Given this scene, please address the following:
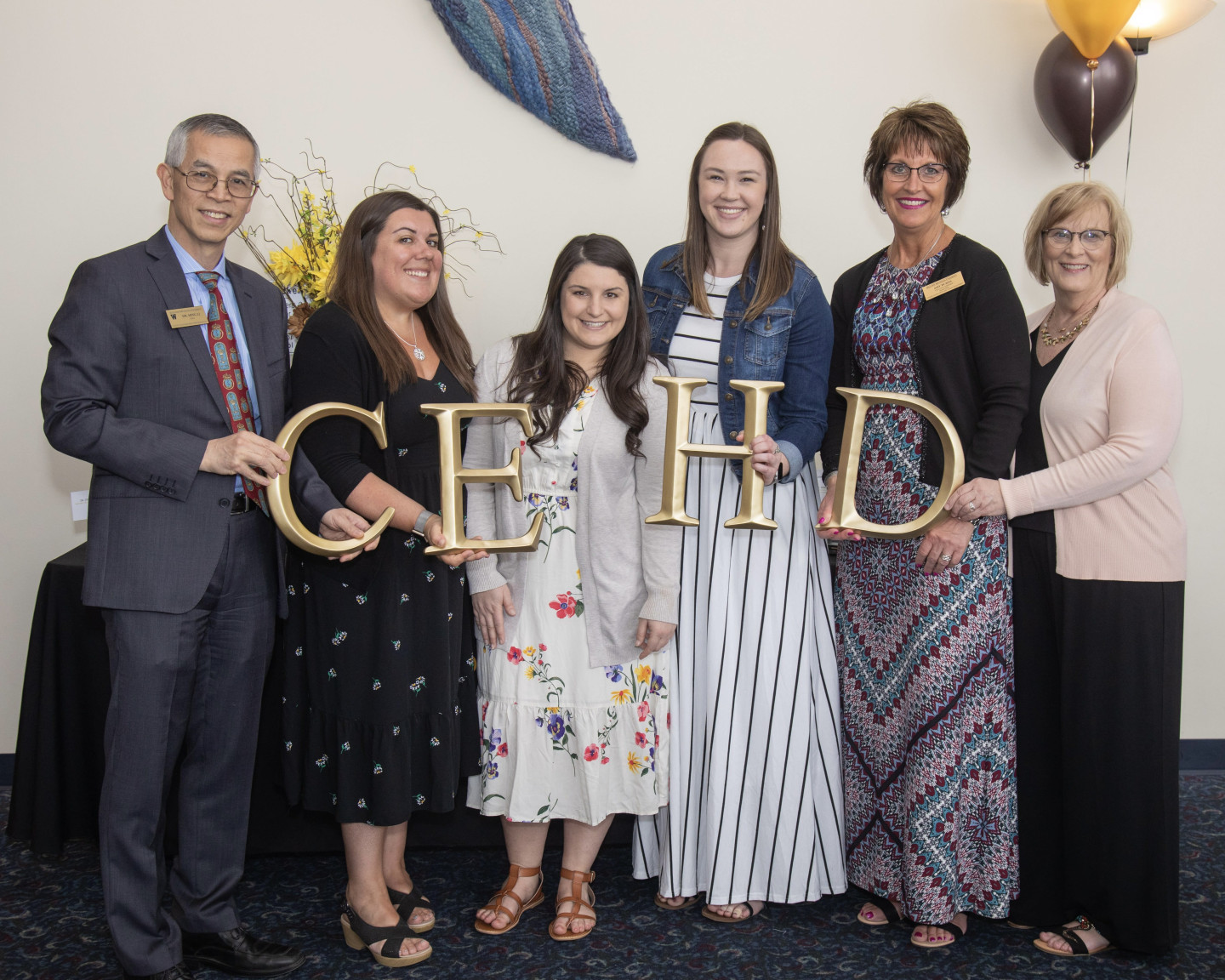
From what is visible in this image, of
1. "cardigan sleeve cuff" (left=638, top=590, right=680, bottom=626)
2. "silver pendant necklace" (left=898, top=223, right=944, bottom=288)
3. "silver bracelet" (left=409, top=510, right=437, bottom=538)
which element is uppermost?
"silver pendant necklace" (left=898, top=223, right=944, bottom=288)

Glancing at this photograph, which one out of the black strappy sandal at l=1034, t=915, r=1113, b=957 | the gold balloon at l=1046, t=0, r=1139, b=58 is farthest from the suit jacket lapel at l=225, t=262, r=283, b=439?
the gold balloon at l=1046, t=0, r=1139, b=58

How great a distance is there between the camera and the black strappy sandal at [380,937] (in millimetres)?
2211

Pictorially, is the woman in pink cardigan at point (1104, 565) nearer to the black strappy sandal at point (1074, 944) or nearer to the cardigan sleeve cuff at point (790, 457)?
the black strappy sandal at point (1074, 944)

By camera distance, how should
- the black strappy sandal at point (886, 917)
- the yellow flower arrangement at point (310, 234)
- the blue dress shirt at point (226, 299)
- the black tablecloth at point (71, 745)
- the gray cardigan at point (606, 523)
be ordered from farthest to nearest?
the yellow flower arrangement at point (310, 234)
the black tablecloth at point (71, 745)
the black strappy sandal at point (886, 917)
the gray cardigan at point (606, 523)
the blue dress shirt at point (226, 299)

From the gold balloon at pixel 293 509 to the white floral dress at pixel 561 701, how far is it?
0.38m

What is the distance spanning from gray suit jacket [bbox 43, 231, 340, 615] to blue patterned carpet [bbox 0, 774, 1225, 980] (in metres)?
0.92

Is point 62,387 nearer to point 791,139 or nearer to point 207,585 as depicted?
point 207,585

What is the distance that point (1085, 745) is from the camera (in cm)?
223

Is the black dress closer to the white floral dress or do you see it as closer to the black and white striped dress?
the white floral dress

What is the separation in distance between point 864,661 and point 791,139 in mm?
1940

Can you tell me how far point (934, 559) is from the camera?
7.04ft

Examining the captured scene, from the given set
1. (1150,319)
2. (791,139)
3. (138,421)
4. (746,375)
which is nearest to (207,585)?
(138,421)

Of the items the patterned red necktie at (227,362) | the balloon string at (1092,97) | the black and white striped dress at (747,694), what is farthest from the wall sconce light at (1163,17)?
the patterned red necktie at (227,362)

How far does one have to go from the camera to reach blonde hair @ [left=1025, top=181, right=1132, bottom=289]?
7.20 ft
